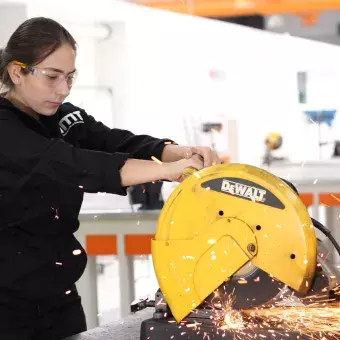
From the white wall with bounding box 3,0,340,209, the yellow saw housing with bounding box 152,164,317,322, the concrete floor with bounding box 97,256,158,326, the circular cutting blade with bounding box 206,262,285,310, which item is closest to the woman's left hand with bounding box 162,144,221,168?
the yellow saw housing with bounding box 152,164,317,322

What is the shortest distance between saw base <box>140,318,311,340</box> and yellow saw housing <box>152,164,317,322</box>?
0.03m

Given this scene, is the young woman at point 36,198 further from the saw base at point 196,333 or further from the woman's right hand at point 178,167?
the saw base at point 196,333

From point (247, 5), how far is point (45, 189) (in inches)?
254

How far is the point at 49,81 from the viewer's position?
1.95 meters

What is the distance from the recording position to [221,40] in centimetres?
1150

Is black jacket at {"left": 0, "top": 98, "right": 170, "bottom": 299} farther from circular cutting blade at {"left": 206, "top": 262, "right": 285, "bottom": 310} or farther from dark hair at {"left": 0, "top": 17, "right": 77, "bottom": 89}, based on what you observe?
circular cutting blade at {"left": 206, "top": 262, "right": 285, "bottom": 310}

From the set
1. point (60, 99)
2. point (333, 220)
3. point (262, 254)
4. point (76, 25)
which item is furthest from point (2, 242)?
point (76, 25)

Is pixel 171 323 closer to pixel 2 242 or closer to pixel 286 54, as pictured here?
pixel 2 242

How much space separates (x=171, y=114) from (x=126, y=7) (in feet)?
5.59

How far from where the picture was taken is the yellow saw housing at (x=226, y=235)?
1.58 m

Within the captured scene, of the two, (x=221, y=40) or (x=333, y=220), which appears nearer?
(x=333, y=220)

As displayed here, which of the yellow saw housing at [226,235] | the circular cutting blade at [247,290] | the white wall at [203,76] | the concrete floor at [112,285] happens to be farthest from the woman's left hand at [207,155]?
the white wall at [203,76]

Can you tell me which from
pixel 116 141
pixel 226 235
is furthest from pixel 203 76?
pixel 226 235

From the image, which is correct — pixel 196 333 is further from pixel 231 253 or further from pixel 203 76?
pixel 203 76
